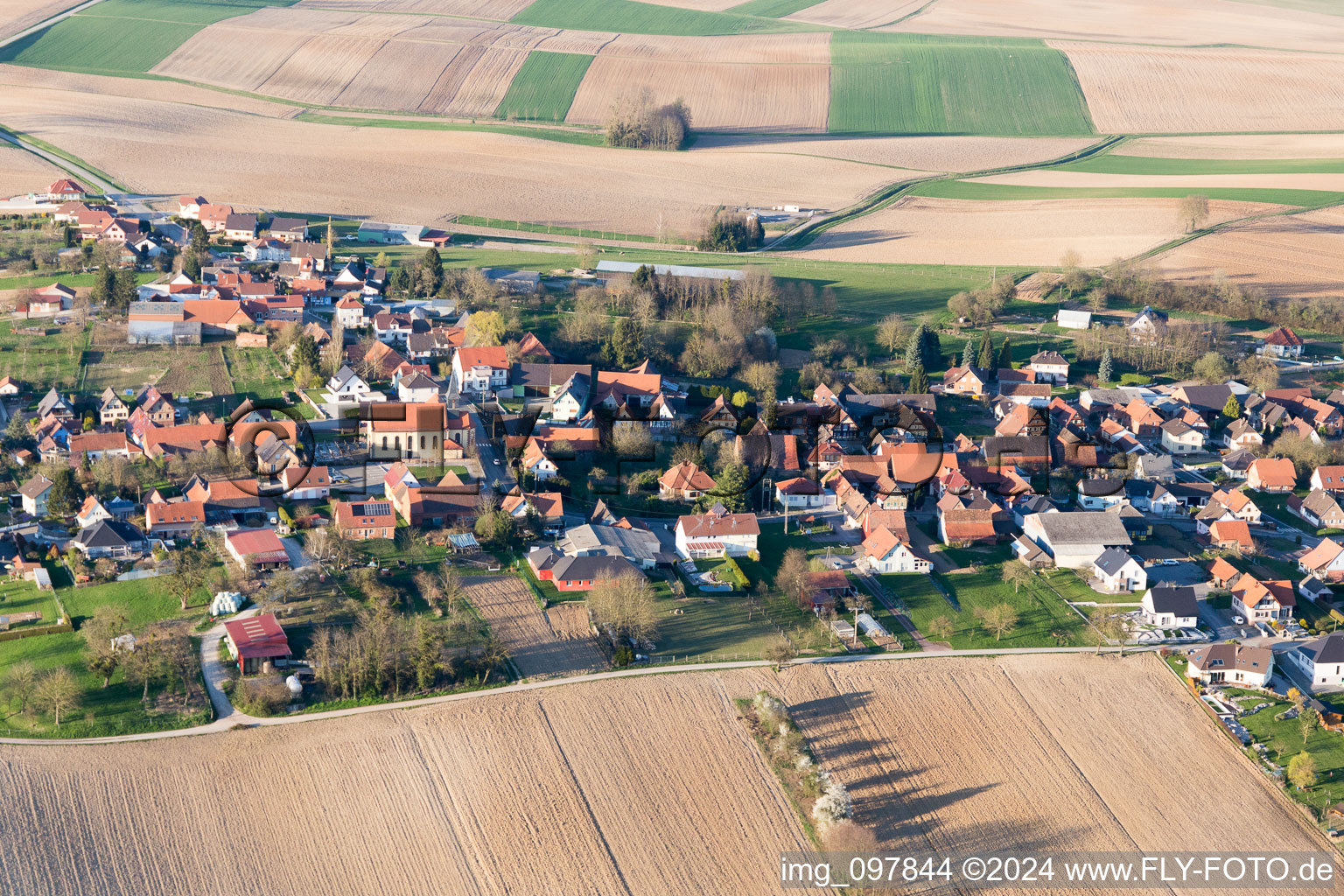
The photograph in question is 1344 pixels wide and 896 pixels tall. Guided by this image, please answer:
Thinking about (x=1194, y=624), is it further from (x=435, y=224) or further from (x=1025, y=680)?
A: (x=435, y=224)

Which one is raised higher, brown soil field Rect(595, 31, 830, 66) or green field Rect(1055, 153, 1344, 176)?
brown soil field Rect(595, 31, 830, 66)

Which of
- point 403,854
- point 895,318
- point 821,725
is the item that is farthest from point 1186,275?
point 403,854

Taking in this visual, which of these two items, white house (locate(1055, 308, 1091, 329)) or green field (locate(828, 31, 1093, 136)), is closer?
white house (locate(1055, 308, 1091, 329))

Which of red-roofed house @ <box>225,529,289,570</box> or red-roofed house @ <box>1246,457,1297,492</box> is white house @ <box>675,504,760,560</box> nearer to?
red-roofed house @ <box>225,529,289,570</box>

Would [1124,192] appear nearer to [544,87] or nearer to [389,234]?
[544,87]

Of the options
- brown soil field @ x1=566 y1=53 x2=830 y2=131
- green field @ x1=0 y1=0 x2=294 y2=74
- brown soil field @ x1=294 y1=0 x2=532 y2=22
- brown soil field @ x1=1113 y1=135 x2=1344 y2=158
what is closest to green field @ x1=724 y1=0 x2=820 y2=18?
brown soil field @ x1=294 y1=0 x2=532 y2=22

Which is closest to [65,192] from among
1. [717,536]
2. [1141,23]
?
[717,536]
